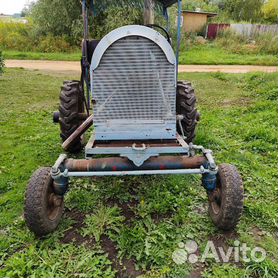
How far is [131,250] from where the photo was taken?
2.68m

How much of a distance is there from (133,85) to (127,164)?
71 centimetres

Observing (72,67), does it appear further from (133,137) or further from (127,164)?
(127,164)

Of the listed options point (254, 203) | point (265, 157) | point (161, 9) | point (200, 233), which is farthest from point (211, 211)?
point (161, 9)

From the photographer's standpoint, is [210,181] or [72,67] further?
[72,67]

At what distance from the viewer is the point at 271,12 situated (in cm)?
3309

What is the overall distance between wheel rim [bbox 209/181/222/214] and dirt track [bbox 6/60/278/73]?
408 inches

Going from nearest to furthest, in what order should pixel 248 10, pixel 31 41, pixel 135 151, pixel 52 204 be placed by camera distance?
pixel 135 151 → pixel 52 204 → pixel 31 41 → pixel 248 10

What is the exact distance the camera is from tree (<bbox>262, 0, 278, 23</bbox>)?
32.9 metres

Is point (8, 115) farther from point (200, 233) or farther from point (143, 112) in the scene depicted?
point (200, 233)

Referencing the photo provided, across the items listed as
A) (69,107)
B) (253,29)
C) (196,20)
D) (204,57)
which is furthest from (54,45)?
(69,107)

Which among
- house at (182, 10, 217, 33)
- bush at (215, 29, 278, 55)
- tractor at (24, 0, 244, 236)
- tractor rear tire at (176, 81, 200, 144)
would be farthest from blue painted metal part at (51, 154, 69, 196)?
house at (182, 10, 217, 33)

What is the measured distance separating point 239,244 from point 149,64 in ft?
5.77

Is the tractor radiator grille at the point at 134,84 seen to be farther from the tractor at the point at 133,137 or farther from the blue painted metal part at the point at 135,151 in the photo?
the blue painted metal part at the point at 135,151

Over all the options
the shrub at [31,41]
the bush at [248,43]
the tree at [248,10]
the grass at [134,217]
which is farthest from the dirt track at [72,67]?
the tree at [248,10]
